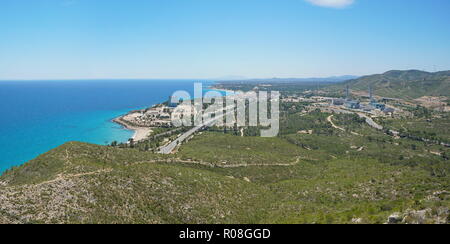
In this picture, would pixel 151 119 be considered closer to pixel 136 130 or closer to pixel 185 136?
pixel 136 130

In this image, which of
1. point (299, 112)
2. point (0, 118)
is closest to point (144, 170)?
point (299, 112)

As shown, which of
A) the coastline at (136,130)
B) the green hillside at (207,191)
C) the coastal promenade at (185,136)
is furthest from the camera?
the coastline at (136,130)

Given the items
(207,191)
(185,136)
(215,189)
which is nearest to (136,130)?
(185,136)

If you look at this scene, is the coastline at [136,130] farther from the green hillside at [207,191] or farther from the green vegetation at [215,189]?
the green hillside at [207,191]

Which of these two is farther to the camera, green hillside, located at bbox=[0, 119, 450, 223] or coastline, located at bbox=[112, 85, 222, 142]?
Result: coastline, located at bbox=[112, 85, 222, 142]

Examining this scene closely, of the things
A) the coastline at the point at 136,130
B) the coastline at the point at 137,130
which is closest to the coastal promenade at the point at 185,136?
the coastline at the point at 136,130

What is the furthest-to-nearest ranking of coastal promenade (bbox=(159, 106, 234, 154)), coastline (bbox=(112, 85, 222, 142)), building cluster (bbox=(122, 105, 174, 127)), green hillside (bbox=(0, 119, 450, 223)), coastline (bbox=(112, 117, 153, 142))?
building cluster (bbox=(122, 105, 174, 127)) → coastline (bbox=(112, 85, 222, 142)) → coastline (bbox=(112, 117, 153, 142)) → coastal promenade (bbox=(159, 106, 234, 154)) → green hillside (bbox=(0, 119, 450, 223))

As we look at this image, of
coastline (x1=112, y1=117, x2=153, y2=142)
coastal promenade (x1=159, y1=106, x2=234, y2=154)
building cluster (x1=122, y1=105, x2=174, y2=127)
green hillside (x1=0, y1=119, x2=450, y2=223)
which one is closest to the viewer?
green hillside (x1=0, y1=119, x2=450, y2=223)

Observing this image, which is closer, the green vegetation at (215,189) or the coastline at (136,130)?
the green vegetation at (215,189)

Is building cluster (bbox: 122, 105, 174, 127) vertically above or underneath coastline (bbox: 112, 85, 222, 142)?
above

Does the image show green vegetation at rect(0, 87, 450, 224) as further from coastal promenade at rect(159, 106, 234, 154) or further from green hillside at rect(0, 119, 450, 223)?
coastal promenade at rect(159, 106, 234, 154)

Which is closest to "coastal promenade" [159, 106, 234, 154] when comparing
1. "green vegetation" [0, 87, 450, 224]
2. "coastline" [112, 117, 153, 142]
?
"green vegetation" [0, 87, 450, 224]
